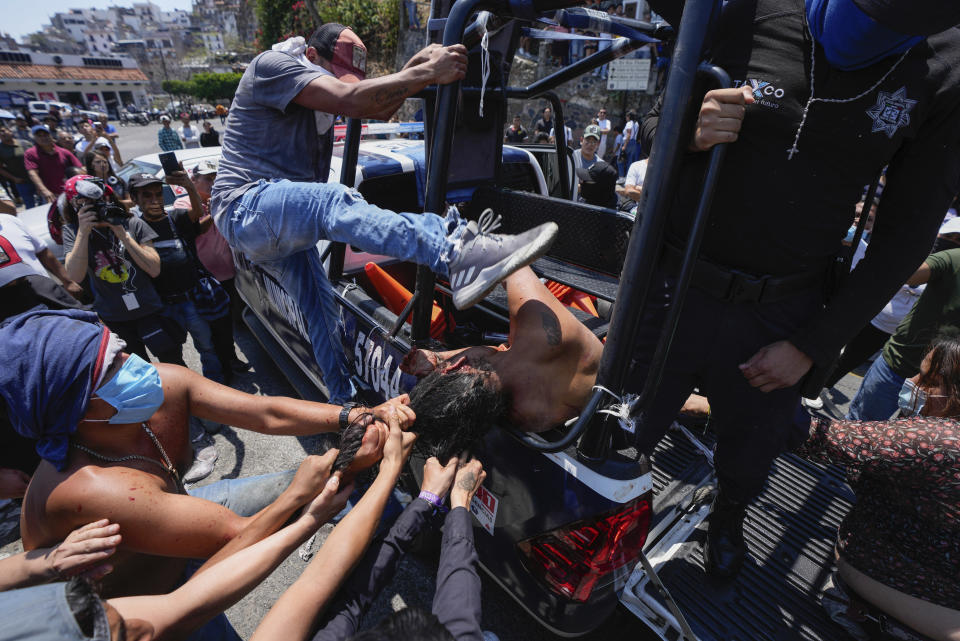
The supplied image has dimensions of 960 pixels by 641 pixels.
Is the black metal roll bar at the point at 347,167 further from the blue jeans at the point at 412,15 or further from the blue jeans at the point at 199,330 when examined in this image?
the blue jeans at the point at 412,15

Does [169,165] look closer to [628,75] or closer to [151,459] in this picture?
[151,459]

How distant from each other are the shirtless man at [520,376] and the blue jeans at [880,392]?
2.54m

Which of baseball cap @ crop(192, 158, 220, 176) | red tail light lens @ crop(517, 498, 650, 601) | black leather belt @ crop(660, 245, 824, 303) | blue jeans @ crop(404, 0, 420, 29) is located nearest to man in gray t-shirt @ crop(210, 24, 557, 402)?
black leather belt @ crop(660, 245, 824, 303)

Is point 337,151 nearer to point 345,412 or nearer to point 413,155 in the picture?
point 413,155

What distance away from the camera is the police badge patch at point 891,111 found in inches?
51.7

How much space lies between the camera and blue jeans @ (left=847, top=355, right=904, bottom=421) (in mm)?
3193

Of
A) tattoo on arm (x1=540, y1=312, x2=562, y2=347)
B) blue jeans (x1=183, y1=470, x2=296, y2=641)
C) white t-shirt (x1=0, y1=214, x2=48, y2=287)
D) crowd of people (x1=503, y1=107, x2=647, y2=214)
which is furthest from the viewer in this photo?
crowd of people (x1=503, y1=107, x2=647, y2=214)

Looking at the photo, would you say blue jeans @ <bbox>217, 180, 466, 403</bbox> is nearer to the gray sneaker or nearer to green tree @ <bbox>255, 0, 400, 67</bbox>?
the gray sneaker

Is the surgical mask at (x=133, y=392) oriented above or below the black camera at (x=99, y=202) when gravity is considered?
below

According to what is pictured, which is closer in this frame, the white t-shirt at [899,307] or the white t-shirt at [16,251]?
the white t-shirt at [16,251]

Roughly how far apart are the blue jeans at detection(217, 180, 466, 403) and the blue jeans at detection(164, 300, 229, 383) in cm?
189

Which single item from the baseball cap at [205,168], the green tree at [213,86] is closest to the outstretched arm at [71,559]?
the baseball cap at [205,168]

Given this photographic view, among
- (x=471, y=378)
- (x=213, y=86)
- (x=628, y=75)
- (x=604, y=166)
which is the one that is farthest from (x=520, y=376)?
(x=213, y=86)

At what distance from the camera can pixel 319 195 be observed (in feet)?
6.27
